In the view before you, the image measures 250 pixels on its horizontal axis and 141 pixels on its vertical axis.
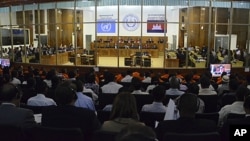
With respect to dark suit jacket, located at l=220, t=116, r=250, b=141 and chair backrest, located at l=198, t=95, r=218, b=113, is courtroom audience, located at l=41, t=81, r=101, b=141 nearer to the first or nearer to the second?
dark suit jacket, located at l=220, t=116, r=250, b=141

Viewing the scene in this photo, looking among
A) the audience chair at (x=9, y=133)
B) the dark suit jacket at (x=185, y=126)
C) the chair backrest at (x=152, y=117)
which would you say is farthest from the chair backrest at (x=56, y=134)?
the chair backrest at (x=152, y=117)

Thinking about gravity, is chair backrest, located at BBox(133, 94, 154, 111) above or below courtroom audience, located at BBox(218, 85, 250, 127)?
below

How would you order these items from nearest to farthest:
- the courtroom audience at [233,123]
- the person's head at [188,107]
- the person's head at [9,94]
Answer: the person's head at [188,107] < the courtroom audience at [233,123] < the person's head at [9,94]

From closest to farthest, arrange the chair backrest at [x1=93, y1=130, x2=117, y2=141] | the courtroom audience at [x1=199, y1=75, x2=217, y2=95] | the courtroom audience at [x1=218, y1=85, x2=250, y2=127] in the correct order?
the chair backrest at [x1=93, y1=130, x2=117, y2=141] < the courtroom audience at [x1=218, y1=85, x2=250, y2=127] < the courtroom audience at [x1=199, y1=75, x2=217, y2=95]

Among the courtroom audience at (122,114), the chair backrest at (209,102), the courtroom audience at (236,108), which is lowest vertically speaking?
the chair backrest at (209,102)

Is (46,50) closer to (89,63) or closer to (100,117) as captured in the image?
(89,63)

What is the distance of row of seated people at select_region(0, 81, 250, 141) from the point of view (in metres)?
2.80

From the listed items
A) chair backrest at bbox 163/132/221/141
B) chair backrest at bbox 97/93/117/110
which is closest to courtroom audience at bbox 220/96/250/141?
chair backrest at bbox 163/132/221/141

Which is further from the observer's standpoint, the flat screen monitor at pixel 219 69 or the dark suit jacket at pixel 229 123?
the flat screen monitor at pixel 219 69

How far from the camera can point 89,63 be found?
15.6 m

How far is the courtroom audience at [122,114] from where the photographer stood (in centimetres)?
275

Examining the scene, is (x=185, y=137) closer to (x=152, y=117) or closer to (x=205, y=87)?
(x=152, y=117)

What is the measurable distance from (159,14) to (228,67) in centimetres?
1075

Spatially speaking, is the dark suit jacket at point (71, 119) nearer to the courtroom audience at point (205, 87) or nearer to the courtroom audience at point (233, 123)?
the courtroom audience at point (233, 123)
